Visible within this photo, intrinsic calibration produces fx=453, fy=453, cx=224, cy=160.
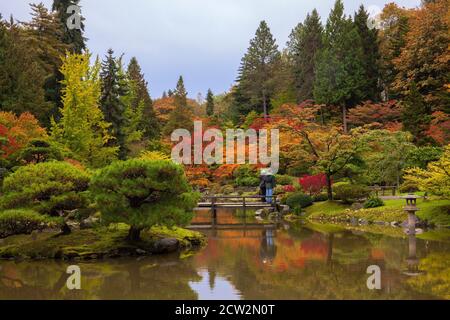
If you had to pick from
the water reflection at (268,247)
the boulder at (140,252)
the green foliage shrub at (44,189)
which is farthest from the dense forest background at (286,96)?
the water reflection at (268,247)

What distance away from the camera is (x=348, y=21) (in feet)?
126

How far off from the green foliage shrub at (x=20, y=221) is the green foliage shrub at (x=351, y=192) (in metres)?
13.6

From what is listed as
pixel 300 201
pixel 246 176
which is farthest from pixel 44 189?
pixel 246 176

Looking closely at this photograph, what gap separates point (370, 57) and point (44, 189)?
32.5 m

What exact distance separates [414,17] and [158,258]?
31.6 meters

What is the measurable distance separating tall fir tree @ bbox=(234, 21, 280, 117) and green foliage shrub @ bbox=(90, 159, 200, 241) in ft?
108

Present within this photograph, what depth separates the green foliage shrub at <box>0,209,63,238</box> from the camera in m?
10.3

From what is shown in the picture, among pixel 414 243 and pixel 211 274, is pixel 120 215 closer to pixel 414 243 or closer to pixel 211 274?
pixel 211 274

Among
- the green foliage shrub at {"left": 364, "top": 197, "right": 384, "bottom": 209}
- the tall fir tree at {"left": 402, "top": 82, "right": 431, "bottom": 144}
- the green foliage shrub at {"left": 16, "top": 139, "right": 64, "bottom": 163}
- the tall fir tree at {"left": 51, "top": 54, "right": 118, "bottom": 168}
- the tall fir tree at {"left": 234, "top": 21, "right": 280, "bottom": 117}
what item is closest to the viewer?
the green foliage shrub at {"left": 16, "top": 139, "right": 64, "bottom": 163}

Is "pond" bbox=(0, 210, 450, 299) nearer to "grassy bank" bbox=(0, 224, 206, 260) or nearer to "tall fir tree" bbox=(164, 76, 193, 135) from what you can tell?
"grassy bank" bbox=(0, 224, 206, 260)

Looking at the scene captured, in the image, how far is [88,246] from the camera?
37.8 ft

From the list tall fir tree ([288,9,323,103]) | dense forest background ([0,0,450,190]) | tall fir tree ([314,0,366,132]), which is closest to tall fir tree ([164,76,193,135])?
dense forest background ([0,0,450,190])

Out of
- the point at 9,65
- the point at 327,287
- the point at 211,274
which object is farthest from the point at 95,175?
the point at 9,65

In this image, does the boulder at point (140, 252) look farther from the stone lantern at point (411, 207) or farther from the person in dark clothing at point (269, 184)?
the person in dark clothing at point (269, 184)
